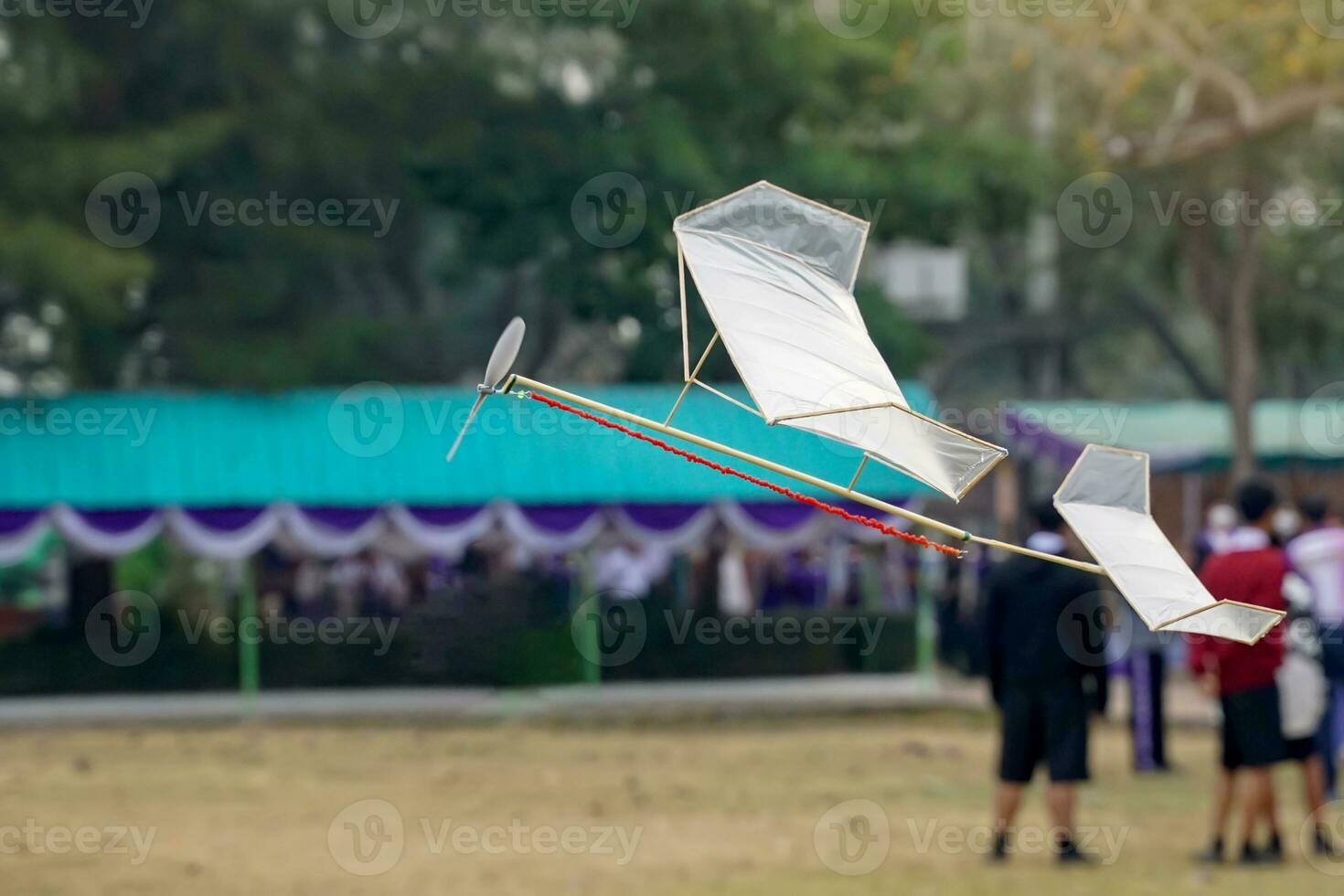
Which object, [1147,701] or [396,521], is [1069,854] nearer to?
[1147,701]

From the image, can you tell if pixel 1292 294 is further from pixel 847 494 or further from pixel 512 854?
pixel 847 494

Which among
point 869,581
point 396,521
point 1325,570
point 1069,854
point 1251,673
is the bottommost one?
point 1069,854

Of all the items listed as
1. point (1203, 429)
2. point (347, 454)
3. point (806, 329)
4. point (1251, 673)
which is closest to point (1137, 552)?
point (806, 329)

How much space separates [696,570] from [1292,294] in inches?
499

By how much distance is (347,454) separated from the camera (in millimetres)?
17812

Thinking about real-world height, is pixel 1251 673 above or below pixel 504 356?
below

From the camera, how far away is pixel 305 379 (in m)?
18.9

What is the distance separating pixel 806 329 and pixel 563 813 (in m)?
8.57

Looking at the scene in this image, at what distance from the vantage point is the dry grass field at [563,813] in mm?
9031

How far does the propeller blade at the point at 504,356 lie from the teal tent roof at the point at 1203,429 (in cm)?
2354

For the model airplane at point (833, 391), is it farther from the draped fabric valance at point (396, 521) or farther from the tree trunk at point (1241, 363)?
the tree trunk at point (1241, 363)

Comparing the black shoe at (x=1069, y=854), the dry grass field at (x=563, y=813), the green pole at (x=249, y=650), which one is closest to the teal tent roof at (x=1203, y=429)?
the dry grass field at (x=563, y=813)

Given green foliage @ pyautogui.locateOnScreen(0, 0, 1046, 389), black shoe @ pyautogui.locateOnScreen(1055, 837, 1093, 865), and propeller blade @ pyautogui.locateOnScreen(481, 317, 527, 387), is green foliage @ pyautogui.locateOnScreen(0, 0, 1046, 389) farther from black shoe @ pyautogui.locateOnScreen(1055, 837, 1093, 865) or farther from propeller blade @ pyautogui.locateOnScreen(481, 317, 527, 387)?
propeller blade @ pyautogui.locateOnScreen(481, 317, 527, 387)

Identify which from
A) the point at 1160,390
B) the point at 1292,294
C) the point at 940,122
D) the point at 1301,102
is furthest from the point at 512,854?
the point at 1160,390
